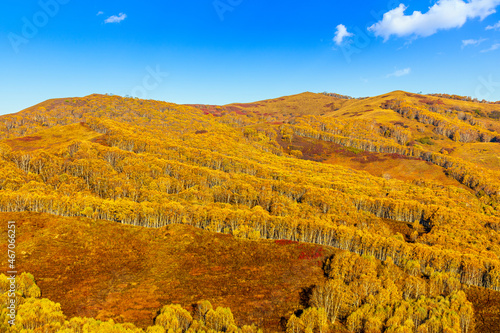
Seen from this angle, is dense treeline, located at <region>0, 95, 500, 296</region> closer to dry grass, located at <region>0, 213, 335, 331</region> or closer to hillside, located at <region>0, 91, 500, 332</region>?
hillside, located at <region>0, 91, 500, 332</region>

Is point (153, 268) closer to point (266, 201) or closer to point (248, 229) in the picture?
point (248, 229)

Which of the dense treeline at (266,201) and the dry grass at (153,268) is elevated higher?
the dense treeline at (266,201)

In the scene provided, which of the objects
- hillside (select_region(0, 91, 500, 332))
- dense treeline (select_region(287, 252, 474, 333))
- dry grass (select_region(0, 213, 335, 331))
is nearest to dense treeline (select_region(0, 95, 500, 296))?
hillside (select_region(0, 91, 500, 332))

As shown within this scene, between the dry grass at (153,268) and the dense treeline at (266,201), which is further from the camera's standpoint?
the dense treeline at (266,201)

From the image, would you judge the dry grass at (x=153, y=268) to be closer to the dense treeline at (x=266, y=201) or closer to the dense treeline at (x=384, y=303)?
the dense treeline at (x=384, y=303)

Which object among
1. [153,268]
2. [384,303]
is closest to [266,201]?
[153,268]

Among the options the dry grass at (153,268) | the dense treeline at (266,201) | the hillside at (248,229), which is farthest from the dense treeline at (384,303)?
the dense treeline at (266,201)

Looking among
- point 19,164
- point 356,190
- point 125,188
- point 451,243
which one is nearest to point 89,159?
point 19,164

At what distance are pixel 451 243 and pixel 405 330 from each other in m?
59.9

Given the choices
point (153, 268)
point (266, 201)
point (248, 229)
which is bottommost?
point (153, 268)

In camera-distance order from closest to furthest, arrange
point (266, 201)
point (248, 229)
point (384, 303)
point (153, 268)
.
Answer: point (384, 303) → point (153, 268) → point (248, 229) → point (266, 201)

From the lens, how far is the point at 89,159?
467 ft

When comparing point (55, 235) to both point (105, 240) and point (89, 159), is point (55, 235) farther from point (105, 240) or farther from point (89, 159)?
point (89, 159)

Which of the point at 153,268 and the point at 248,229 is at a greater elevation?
the point at 248,229
